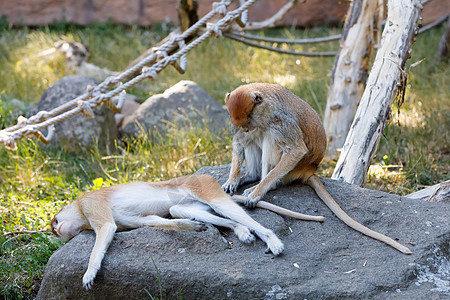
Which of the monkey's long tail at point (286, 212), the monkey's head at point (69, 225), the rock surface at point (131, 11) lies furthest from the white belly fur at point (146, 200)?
the rock surface at point (131, 11)

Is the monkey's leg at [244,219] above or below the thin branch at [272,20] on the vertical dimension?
below

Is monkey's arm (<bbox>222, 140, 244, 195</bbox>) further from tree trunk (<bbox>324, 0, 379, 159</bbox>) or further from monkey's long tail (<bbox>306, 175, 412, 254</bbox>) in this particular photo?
tree trunk (<bbox>324, 0, 379, 159</bbox>)

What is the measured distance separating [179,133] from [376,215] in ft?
10.8

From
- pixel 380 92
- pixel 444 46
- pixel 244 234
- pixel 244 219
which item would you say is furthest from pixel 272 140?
pixel 444 46

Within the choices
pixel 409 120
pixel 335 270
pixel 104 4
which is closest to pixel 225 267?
pixel 335 270

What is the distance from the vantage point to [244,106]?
3645 millimetres

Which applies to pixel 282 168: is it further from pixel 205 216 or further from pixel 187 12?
pixel 187 12

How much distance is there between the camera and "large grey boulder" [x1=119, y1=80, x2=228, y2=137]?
7.05 m

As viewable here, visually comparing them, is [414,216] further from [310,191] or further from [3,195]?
[3,195]

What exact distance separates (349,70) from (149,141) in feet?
8.20

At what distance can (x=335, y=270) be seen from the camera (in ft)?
9.88

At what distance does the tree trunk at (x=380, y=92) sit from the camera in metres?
4.41

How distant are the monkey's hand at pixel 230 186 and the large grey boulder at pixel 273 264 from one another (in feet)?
1.40

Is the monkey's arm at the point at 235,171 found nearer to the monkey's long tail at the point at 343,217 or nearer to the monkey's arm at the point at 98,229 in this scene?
the monkey's long tail at the point at 343,217
